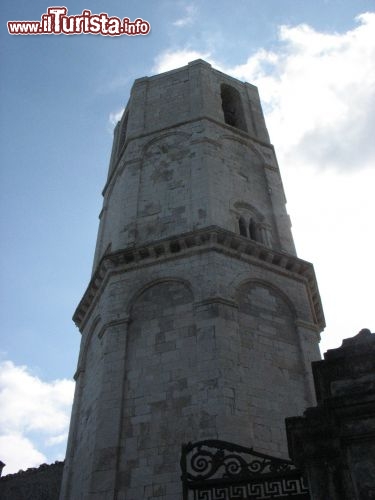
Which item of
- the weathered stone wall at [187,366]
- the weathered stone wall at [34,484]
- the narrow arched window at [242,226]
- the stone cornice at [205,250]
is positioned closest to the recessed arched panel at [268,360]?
the weathered stone wall at [187,366]

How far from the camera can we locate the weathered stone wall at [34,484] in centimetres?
2092

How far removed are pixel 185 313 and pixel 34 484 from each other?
13723mm

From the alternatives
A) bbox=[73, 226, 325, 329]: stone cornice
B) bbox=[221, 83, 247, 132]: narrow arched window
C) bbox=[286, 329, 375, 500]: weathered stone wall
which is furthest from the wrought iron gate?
bbox=[221, 83, 247, 132]: narrow arched window

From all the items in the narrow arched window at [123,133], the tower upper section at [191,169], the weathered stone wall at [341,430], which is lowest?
the weathered stone wall at [341,430]

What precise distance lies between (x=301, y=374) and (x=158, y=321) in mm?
3539

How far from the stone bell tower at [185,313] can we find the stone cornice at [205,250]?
0.03 meters

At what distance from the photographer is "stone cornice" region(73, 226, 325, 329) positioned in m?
13.7

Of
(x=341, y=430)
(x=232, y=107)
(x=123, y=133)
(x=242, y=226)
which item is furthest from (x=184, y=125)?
(x=341, y=430)

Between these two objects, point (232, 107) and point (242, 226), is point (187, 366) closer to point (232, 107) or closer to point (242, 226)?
point (242, 226)

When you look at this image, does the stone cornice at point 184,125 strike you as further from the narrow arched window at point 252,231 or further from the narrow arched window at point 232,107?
the narrow arched window at point 252,231

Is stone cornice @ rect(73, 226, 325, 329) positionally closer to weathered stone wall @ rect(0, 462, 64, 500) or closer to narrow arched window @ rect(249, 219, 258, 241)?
narrow arched window @ rect(249, 219, 258, 241)

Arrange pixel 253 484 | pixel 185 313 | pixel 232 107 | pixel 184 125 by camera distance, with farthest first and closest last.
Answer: pixel 232 107 < pixel 184 125 < pixel 185 313 < pixel 253 484

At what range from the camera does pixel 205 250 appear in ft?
44.4

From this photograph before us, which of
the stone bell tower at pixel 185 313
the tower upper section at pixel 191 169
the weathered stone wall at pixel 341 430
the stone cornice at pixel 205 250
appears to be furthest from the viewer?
the tower upper section at pixel 191 169
